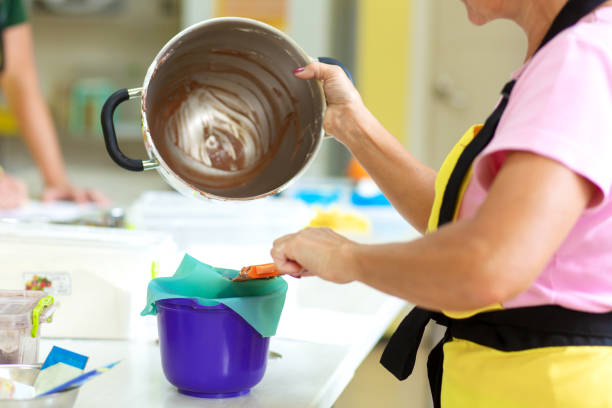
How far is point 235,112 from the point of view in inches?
43.7

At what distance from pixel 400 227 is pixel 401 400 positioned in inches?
37.1

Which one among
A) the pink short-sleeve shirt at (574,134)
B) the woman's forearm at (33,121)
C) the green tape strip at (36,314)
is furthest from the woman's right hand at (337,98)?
the woman's forearm at (33,121)

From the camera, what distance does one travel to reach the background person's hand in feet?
6.61

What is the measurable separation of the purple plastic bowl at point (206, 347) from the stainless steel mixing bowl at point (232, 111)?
6.2 inches

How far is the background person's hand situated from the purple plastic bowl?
125 centimetres

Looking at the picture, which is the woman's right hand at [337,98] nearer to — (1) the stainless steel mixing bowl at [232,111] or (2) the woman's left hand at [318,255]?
(1) the stainless steel mixing bowl at [232,111]

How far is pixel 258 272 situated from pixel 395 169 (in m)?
0.28

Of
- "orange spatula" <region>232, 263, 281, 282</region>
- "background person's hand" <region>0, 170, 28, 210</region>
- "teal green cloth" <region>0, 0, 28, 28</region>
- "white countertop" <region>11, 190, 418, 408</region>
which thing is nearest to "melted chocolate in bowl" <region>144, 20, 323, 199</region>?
"orange spatula" <region>232, 263, 281, 282</region>

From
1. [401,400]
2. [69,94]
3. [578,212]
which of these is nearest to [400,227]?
[401,400]

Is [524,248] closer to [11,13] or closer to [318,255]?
[318,255]

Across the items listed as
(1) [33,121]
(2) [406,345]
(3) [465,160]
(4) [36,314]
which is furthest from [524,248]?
(1) [33,121]

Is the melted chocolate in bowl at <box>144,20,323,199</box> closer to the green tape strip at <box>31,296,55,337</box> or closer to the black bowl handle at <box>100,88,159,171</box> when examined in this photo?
the black bowl handle at <box>100,88,159,171</box>

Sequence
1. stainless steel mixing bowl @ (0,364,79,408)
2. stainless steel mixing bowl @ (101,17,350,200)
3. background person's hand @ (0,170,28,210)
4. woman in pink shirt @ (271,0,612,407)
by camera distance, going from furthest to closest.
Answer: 1. background person's hand @ (0,170,28,210)
2. stainless steel mixing bowl @ (101,17,350,200)
3. stainless steel mixing bowl @ (0,364,79,408)
4. woman in pink shirt @ (271,0,612,407)

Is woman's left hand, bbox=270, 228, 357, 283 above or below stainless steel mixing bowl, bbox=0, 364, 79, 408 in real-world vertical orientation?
above
